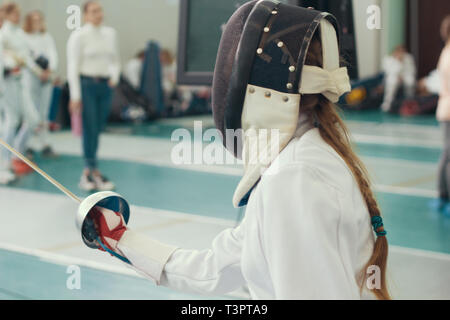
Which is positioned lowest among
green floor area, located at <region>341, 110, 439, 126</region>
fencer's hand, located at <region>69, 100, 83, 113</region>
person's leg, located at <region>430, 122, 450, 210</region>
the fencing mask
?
green floor area, located at <region>341, 110, 439, 126</region>

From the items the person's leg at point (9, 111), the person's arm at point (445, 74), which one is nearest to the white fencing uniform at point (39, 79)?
the person's leg at point (9, 111)

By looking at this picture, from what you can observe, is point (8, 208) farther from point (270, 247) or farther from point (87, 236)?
point (270, 247)

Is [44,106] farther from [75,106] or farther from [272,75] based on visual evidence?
[272,75]

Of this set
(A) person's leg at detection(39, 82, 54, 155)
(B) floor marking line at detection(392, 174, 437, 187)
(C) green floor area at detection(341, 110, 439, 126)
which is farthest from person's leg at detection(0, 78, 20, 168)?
(C) green floor area at detection(341, 110, 439, 126)

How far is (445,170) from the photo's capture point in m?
5.74

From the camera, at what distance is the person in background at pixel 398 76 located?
1780 centimetres

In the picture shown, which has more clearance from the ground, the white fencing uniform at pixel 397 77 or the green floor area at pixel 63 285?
the white fencing uniform at pixel 397 77

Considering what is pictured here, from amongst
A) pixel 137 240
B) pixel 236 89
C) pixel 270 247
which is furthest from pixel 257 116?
pixel 137 240

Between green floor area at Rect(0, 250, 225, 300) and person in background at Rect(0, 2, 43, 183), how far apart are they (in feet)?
10.9

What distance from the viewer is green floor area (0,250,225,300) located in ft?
11.6

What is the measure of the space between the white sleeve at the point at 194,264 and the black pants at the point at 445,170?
4.48 meters

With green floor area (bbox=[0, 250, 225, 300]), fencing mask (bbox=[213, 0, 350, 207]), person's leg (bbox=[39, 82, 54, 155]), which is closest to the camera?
fencing mask (bbox=[213, 0, 350, 207])

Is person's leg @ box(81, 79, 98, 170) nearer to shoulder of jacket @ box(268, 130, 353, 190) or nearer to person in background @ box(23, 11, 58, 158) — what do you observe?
person in background @ box(23, 11, 58, 158)

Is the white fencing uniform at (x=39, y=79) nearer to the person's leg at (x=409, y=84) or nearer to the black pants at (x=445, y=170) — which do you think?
the black pants at (x=445, y=170)
